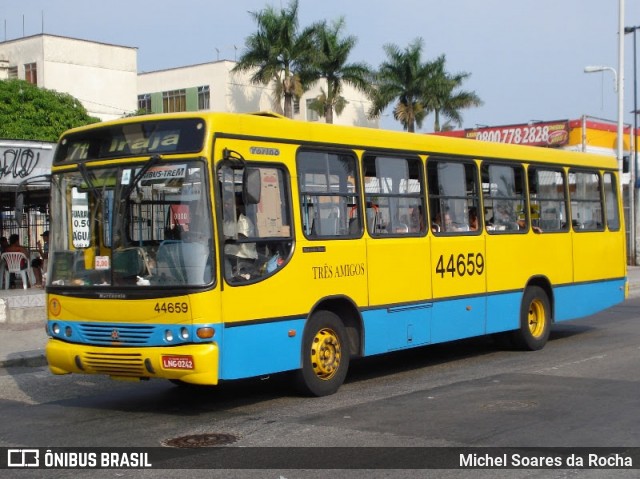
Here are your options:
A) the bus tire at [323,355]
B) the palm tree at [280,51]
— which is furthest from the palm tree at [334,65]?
the bus tire at [323,355]

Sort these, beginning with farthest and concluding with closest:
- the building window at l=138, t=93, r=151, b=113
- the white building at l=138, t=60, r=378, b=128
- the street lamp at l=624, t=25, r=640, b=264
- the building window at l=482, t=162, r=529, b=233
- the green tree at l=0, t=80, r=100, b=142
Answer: the building window at l=138, t=93, r=151, b=113 → the white building at l=138, t=60, r=378, b=128 → the green tree at l=0, t=80, r=100, b=142 → the street lamp at l=624, t=25, r=640, b=264 → the building window at l=482, t=162, r=529, b=233

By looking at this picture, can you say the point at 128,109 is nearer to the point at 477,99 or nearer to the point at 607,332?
the point at 477,99

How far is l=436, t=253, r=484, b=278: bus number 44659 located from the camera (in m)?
12.1

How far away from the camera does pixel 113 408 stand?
10102 millimetres

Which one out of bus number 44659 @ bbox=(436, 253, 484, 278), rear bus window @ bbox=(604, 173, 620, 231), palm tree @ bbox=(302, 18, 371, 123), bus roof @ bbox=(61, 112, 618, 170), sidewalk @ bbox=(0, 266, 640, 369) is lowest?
sidewalk @ bbox=(0, 266, 640, 369)

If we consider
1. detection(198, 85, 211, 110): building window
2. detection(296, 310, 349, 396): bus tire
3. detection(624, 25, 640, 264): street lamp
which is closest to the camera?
detection(296, 310, 349, 396): bus tire

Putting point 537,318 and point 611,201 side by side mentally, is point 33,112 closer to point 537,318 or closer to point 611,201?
point 611,201

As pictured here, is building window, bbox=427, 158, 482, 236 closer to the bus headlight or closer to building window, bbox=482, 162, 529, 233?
building window, bbox=482, 162, 529, 233

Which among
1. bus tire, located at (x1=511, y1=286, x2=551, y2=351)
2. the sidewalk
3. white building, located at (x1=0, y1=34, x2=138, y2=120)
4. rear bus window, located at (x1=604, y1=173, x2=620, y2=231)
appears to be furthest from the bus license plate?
white building, located at (x1=0, y1=34, x2=138, y2=120)

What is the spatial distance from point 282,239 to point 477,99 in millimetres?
53264

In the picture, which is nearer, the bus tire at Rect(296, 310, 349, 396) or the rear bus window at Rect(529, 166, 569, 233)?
the bus tire at Rect(296, 310, 349, 396)

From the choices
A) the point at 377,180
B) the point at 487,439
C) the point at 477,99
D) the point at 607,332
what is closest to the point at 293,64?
the point at 477,99

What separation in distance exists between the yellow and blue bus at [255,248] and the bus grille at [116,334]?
1 cm

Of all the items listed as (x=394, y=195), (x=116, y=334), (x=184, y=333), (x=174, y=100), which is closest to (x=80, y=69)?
(x=174, y=100)
